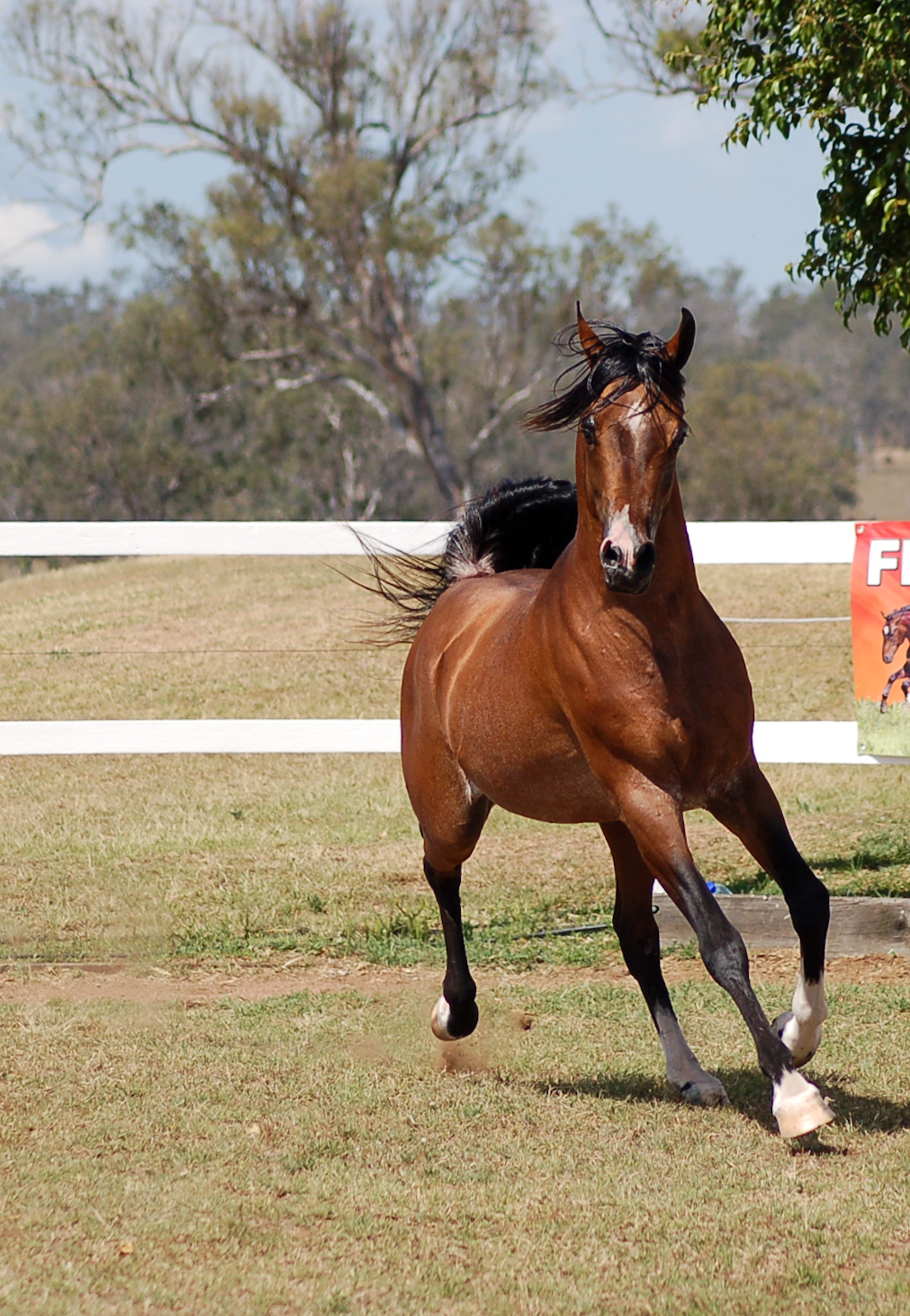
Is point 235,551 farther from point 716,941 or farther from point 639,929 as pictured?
point 716,941

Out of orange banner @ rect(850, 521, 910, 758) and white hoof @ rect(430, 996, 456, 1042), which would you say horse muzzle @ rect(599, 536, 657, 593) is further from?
orange banner @ rect(850, 521, 910, 758)

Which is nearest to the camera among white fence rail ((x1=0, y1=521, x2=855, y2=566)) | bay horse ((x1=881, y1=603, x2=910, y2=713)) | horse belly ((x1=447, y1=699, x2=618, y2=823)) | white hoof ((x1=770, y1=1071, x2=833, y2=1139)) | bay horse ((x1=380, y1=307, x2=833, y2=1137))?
white hoof ((x1=770, y1=1071, x2=833, y2=1139))

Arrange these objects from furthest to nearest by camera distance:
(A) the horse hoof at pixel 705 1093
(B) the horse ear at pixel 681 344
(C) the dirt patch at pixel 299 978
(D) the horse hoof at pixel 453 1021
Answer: (C) the dirt patch at pixel 299 978 → (D) the horse hoof at pixel 453 1021 → (A) the horse hoof at pixel 705 1093 → (B) the horse ear at pixel 681 344

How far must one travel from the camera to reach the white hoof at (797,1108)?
4.08 meters

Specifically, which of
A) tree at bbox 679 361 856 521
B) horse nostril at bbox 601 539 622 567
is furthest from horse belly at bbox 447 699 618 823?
tree at bbox 679 361 856 521

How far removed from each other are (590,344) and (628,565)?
86 centimetres

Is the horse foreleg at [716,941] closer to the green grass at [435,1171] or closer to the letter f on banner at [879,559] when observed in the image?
the green grass at [435,1171]

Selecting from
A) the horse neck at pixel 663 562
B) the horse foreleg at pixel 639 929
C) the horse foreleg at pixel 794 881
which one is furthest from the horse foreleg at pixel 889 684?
the horse neck at pixel 663 562

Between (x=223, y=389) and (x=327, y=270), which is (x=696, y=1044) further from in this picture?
(x=223, y=389)

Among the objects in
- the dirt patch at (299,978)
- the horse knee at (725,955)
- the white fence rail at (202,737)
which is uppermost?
the horse knee at (725,955)

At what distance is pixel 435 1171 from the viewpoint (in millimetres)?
4312

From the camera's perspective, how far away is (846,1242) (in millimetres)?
3695

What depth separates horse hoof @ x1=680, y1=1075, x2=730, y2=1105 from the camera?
4855 mm

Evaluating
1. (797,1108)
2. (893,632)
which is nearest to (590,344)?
(797,1108)
